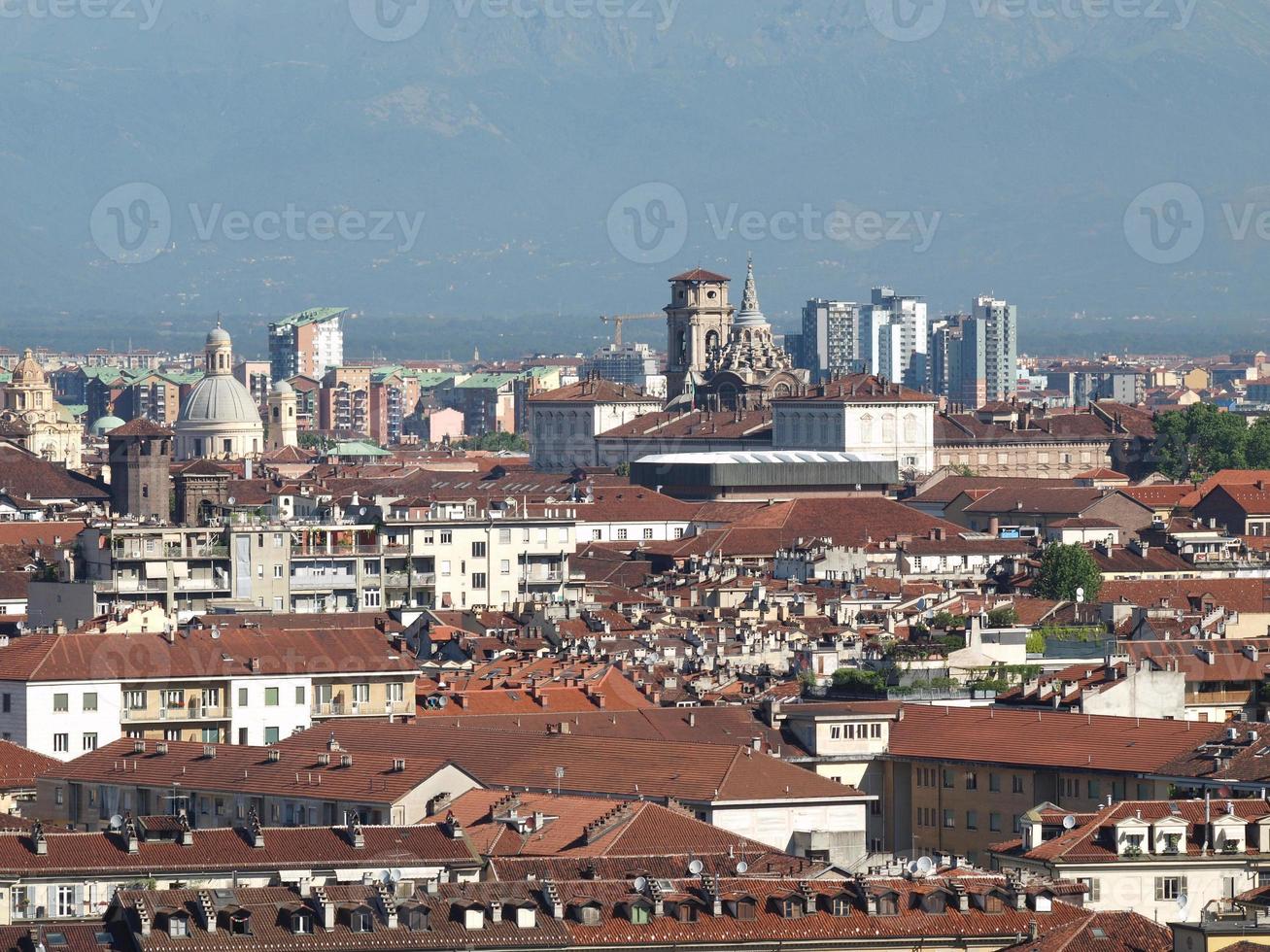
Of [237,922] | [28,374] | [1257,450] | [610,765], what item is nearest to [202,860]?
[237,922]

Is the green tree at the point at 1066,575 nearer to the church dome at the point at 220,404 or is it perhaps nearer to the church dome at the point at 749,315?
the church dome at the point at 220,404

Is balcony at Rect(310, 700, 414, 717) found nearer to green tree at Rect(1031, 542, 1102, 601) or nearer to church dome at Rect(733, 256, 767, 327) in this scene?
green tree at Rect(1031, 542, 1102, 601)

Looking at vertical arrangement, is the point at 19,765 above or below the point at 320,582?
below

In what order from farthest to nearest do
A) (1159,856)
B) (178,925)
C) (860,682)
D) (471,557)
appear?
(471,557) → (860,682) → (1159,856) → (178,925)

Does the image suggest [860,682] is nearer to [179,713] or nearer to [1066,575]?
[179,713]

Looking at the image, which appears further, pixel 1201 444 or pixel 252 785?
pixel 1201 444

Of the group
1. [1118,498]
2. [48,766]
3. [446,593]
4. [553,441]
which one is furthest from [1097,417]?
[48,766]
